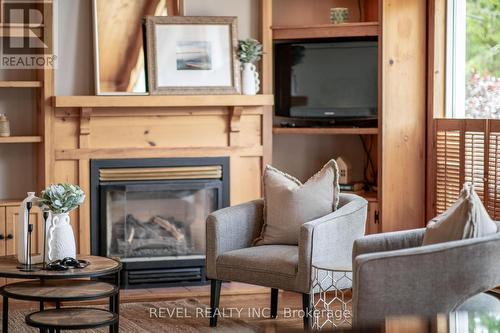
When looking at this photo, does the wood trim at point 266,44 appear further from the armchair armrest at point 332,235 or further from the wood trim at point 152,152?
the armchair armrest at point 332,235

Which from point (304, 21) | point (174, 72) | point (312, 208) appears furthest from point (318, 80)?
point (312, 208)

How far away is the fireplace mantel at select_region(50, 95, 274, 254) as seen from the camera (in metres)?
5.90

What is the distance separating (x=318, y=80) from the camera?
20.6 feet

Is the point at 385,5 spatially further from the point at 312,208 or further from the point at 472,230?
the point at 472,230

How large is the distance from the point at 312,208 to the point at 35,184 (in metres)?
2.06

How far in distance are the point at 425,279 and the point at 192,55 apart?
9.50ft

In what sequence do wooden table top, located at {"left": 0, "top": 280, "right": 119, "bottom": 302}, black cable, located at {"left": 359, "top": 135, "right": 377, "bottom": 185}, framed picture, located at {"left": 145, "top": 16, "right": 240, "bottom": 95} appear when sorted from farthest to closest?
black cable, located at {"left": 359, "top": 135, "right": 377, "bottom": 185} → framed picture, located at {"left": 145, "top": 16, "right": 240, "bottom": 95} → wooden table top, located at {"left": 0, "top": 280, "right": 119, "bottom": 302}

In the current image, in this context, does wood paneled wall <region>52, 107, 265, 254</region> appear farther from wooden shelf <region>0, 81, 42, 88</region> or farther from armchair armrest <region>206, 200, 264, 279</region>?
armchair armrest <region>206, 200, 264, 279</region>

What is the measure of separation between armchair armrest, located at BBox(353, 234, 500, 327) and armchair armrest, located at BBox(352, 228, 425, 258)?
0.35 meters

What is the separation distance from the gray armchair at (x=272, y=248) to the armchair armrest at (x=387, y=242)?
0.61 metres

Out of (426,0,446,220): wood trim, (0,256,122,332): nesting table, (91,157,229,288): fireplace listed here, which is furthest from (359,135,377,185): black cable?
(0,256,122,332): nesting table

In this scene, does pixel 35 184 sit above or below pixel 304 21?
below

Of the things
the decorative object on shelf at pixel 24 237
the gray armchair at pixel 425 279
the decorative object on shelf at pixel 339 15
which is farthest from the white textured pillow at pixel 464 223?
the decorative object on shelf at pixel 339 15

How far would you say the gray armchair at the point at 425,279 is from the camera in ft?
11.9
